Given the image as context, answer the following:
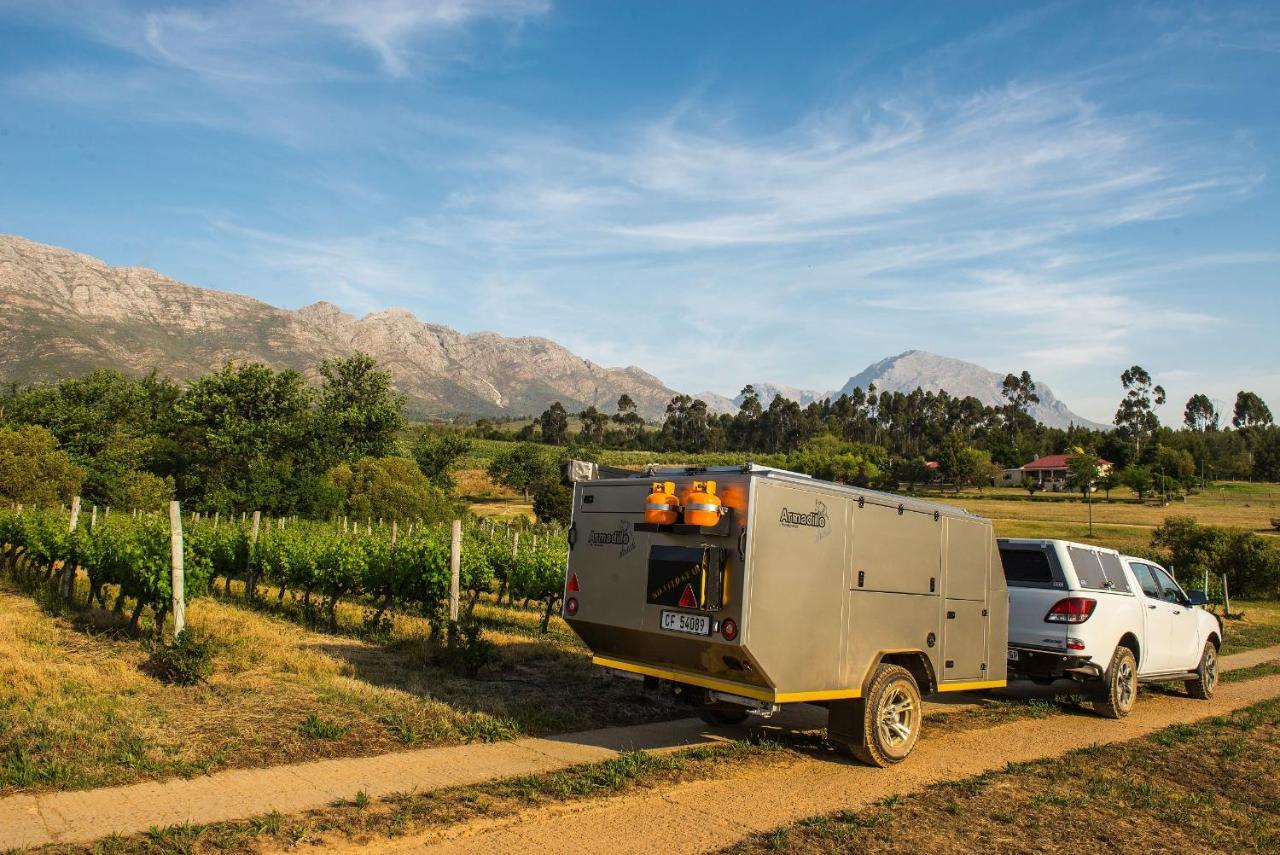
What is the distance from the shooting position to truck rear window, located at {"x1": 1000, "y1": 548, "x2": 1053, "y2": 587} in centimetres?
1013

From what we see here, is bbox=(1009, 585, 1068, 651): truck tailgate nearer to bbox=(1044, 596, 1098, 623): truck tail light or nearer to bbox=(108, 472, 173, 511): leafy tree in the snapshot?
bbox=(1044, 596, 1098, 623): truck tail light

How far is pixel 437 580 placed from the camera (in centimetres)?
1526

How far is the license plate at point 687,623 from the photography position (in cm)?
670

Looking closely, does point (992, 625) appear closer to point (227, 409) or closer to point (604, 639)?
point (604, 639)

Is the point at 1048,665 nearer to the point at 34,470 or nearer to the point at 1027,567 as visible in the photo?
the point at 1027,567

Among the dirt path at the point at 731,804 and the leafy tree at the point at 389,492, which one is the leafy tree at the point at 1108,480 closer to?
the leafy tree at the point at 389,492

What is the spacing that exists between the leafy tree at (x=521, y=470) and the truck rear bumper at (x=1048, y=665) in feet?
236

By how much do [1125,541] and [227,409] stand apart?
5994 centimetres

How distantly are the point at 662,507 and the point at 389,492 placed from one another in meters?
45.4

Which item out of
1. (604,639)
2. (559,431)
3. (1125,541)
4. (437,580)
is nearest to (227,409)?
(437,580)

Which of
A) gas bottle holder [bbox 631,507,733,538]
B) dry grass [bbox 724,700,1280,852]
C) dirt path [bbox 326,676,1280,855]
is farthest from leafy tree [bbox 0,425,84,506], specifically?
dry grass [bbox 724,700,1280,852]

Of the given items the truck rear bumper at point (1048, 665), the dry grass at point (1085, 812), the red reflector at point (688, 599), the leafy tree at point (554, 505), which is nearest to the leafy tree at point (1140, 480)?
the leafy tree at point (554, 505)

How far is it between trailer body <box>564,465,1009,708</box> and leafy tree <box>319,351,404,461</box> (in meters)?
55.2

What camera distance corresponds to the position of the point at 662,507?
22.9ft
